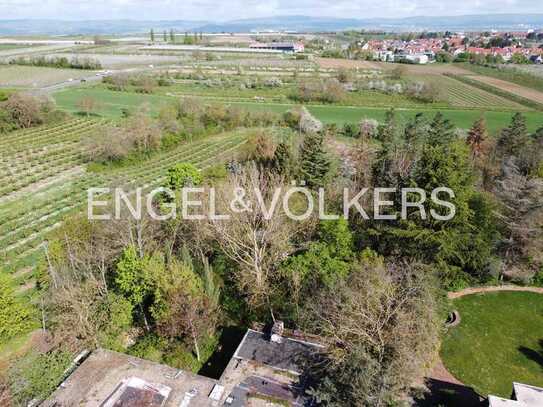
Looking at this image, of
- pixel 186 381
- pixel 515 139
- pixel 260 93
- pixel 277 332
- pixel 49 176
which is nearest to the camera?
pixel 186 381

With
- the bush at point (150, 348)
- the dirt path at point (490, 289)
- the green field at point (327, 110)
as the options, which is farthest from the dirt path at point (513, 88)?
the bush at point (150, 348)

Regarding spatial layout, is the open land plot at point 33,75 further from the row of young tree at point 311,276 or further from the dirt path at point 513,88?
the dirt path at point 513,88

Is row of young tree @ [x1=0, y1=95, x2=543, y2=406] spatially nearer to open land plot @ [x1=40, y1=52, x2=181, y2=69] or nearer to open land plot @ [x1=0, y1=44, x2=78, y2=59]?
open land plot @ [x1=40, y1=52, x2=181, y2=69]

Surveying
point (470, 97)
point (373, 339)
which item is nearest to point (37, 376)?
point (373, 339)

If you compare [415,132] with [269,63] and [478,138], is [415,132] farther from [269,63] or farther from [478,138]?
[269,63]

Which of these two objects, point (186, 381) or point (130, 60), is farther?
point (130, 60)

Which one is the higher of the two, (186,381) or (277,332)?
(277,332)
